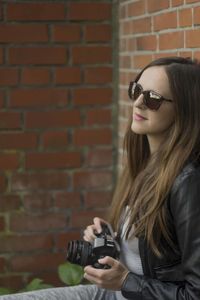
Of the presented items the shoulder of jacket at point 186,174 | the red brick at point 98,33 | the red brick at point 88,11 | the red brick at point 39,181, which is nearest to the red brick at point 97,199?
the red brick at point 39,181

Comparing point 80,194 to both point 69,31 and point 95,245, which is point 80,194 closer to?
point 69,31

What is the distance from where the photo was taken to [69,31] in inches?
149

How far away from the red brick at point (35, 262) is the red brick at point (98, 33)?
1.24m

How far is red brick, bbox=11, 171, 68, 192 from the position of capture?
3.82 meters

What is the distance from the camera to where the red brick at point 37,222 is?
3.85 m

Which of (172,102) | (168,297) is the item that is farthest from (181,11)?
(168,297)

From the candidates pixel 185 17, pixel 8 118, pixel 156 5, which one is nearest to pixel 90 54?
pixel 8 118

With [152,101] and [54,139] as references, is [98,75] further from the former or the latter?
[152,101]

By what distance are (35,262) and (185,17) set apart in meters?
1.77

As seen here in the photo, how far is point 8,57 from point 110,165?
840 millimetres

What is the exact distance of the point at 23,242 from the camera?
3.88 meters

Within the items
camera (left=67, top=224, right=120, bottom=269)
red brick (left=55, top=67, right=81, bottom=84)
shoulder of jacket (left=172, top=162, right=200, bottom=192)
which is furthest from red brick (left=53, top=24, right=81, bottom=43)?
shoulder of jacket (left=172, top=162, right=200, bottom=192)

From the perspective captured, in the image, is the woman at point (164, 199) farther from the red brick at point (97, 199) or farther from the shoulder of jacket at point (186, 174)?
the red brick at point (97, 199)

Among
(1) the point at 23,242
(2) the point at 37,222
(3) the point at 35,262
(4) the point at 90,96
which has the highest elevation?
(4) the point at 90,96
